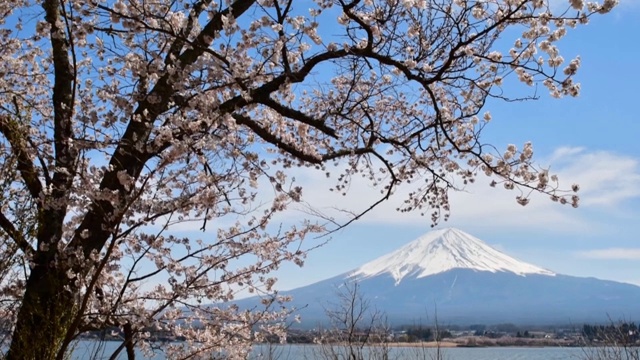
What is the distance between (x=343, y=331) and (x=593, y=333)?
4.65 meters

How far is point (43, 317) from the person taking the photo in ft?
10.4

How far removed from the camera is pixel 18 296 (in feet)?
11.6

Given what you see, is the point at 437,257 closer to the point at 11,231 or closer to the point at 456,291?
the point at 456,291

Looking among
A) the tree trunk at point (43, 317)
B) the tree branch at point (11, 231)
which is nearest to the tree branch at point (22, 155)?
the tree branch at point (11, 231)

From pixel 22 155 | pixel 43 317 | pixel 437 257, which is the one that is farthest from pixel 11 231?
pixel 437 257

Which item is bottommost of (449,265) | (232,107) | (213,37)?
(232,107)

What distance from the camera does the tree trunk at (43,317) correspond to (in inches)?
117

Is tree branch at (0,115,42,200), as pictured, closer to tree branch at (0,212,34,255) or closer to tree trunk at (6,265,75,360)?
tree branch at (0,212,34,255)

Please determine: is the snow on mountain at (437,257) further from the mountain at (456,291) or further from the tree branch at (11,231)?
the tree branch at (11,231)

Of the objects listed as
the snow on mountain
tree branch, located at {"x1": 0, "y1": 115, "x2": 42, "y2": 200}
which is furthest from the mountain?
tree branch, located at {"x1": 0, "y1": 115, "x2": 42, "y2": 200}

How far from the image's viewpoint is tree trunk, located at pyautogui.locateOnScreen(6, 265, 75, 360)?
9.77ft

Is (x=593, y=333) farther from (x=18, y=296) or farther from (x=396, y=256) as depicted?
(x=396, y=256)

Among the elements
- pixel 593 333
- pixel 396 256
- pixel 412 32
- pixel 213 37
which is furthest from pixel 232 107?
pixel 396 256

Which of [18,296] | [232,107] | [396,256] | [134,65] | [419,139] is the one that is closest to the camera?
[18,296]
